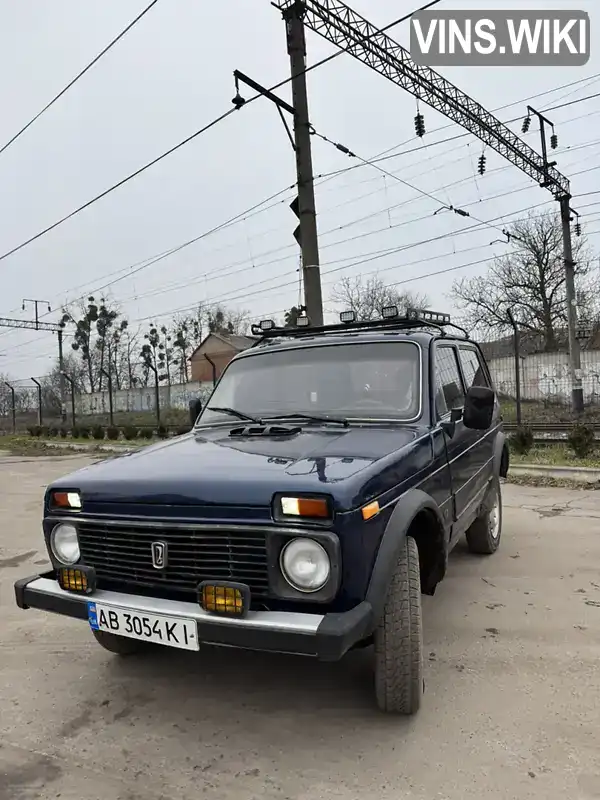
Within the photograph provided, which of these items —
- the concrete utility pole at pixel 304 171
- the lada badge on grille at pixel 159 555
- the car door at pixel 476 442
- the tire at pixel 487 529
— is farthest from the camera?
the concrete utility pole at pixel 304 171

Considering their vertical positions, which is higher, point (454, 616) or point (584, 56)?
point (584, 56)

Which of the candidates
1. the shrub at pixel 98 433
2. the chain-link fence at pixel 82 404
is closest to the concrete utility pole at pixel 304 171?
the shrub at pixel 98 433

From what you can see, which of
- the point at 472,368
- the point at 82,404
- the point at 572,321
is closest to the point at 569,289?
the point at 572,321

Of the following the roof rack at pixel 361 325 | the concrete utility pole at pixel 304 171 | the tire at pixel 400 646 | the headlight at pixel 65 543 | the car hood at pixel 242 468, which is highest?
the concrete utility pole at pixel 304 171

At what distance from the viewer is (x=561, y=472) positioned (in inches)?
375

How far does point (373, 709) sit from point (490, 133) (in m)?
17.9

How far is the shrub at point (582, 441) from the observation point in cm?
1045

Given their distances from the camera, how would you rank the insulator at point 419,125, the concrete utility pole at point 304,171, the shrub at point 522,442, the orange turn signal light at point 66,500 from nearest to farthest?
1. the orange turn signal light at point 66,500
2. the concrete utility pole at point 304,171
3. the shrub at point 522,442
4. the insulator at point 419,125

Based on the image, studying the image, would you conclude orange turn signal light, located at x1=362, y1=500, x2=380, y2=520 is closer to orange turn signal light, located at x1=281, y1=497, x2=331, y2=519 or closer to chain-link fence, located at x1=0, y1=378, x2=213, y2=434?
orange turn signal light, located at x1=281, y1=497, x2=331, y2=519

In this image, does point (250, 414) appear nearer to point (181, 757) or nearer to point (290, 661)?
point (290, 661)

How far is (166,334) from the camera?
188 feet

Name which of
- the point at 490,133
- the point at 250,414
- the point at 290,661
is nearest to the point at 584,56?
the point at 490,133

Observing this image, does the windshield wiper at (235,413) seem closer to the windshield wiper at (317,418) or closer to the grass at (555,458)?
the windshield wiper at (317,418)

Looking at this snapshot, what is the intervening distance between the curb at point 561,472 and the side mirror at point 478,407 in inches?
238
